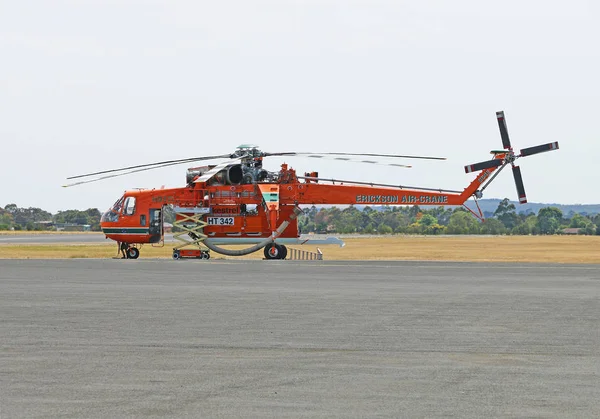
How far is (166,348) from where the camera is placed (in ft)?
44.8

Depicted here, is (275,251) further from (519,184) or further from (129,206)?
(519,184)

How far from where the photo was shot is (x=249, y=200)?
45.5m

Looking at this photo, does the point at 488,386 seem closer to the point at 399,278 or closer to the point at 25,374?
the point at 25,374

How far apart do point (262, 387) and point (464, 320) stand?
7.71 m

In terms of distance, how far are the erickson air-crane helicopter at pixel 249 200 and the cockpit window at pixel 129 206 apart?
2.0 inches

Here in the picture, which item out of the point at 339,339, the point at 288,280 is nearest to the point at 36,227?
the point at 288,280

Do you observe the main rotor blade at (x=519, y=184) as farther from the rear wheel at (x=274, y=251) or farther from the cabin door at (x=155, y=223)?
the cabin door at (x=155, y=223)

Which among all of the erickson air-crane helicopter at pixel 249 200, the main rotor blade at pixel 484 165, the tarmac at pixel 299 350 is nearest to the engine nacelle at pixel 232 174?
the erickson air-crane helicopter at pixel 249 200

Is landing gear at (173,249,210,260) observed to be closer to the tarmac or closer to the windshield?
the windshield

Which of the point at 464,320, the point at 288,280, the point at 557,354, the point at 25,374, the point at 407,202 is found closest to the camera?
the point at 25,374

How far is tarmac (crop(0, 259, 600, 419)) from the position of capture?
981 cm

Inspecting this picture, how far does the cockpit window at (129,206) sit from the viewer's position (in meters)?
46.6

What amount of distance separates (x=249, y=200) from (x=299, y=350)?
3211cm

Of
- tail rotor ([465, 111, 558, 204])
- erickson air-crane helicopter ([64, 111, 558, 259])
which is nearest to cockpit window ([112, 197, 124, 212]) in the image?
erickson air-crane helicopter ([64, 111, 558, 259])
